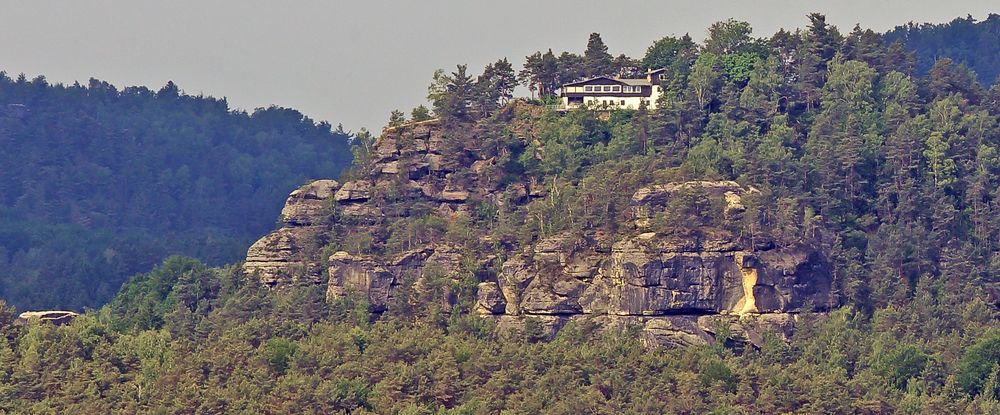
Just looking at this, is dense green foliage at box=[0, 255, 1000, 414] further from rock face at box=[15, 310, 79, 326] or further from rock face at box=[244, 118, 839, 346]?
rock face at box=[15, 310, 79, 326]

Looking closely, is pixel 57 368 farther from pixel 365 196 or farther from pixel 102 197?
pixel 102 197

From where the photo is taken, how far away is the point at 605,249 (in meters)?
101

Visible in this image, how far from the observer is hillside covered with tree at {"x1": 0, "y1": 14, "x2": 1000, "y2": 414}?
310ft

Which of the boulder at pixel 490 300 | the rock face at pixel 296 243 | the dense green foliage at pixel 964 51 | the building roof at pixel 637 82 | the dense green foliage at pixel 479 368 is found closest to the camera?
the dense green foliage at pixel 479 368

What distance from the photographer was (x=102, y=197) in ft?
650

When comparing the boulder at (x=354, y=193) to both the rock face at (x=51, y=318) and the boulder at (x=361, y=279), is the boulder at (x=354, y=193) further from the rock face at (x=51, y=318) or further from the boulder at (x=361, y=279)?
the rock face at (x=51, y=318)

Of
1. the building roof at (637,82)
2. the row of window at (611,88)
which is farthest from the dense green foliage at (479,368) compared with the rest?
the building roof at (637,82)

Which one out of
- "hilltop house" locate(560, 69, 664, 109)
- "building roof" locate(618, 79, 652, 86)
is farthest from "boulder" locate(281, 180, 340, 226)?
"building roof" locate(618, 79, 652, 86)

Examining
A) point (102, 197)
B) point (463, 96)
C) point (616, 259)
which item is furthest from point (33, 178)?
point (616, 259)

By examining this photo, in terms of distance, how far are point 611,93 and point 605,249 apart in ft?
46.4

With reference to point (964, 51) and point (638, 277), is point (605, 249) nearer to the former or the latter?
point (638, 277)

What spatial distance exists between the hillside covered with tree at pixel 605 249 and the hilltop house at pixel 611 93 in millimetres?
1102

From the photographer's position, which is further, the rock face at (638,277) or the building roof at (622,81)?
the building roof at (622,81)

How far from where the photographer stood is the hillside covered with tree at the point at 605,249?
94.4m
